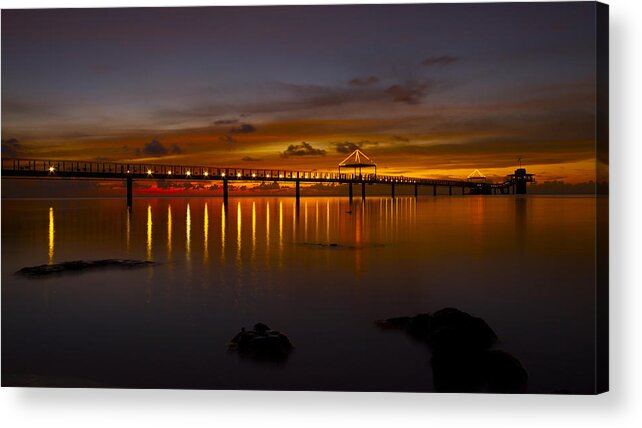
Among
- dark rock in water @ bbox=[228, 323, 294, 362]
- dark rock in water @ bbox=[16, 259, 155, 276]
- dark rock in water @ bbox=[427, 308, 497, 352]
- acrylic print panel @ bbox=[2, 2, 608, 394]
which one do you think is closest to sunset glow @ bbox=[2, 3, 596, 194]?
acrylic print panel @ bbox=[2, 2, 608, 394]

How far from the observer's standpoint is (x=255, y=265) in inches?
337

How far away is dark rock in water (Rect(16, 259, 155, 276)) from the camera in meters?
6.64

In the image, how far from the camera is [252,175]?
32.1ft

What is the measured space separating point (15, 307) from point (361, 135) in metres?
4.15

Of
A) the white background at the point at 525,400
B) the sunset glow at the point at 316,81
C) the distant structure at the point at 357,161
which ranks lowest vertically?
the white background at the point at 525,400

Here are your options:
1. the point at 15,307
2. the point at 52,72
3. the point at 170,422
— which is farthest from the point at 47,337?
the point at 52,72

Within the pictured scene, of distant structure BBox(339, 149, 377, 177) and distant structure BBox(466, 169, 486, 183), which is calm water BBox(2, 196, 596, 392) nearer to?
distant structure BBox(466, 169, 486, 183)

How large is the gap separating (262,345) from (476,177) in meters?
4.18

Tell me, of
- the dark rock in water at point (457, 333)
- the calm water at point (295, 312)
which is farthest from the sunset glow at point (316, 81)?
the dark rock in water at point (457, 333)

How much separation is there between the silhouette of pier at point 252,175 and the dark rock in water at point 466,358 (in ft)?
→ 8.06

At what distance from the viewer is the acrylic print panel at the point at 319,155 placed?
5.22 metres

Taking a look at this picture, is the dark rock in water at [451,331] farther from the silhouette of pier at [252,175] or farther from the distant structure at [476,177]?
the distant structure at [476,177]

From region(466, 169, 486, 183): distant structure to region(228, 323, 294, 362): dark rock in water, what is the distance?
3.75 metres

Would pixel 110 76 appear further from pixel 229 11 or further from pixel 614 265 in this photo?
pixel 614 265
